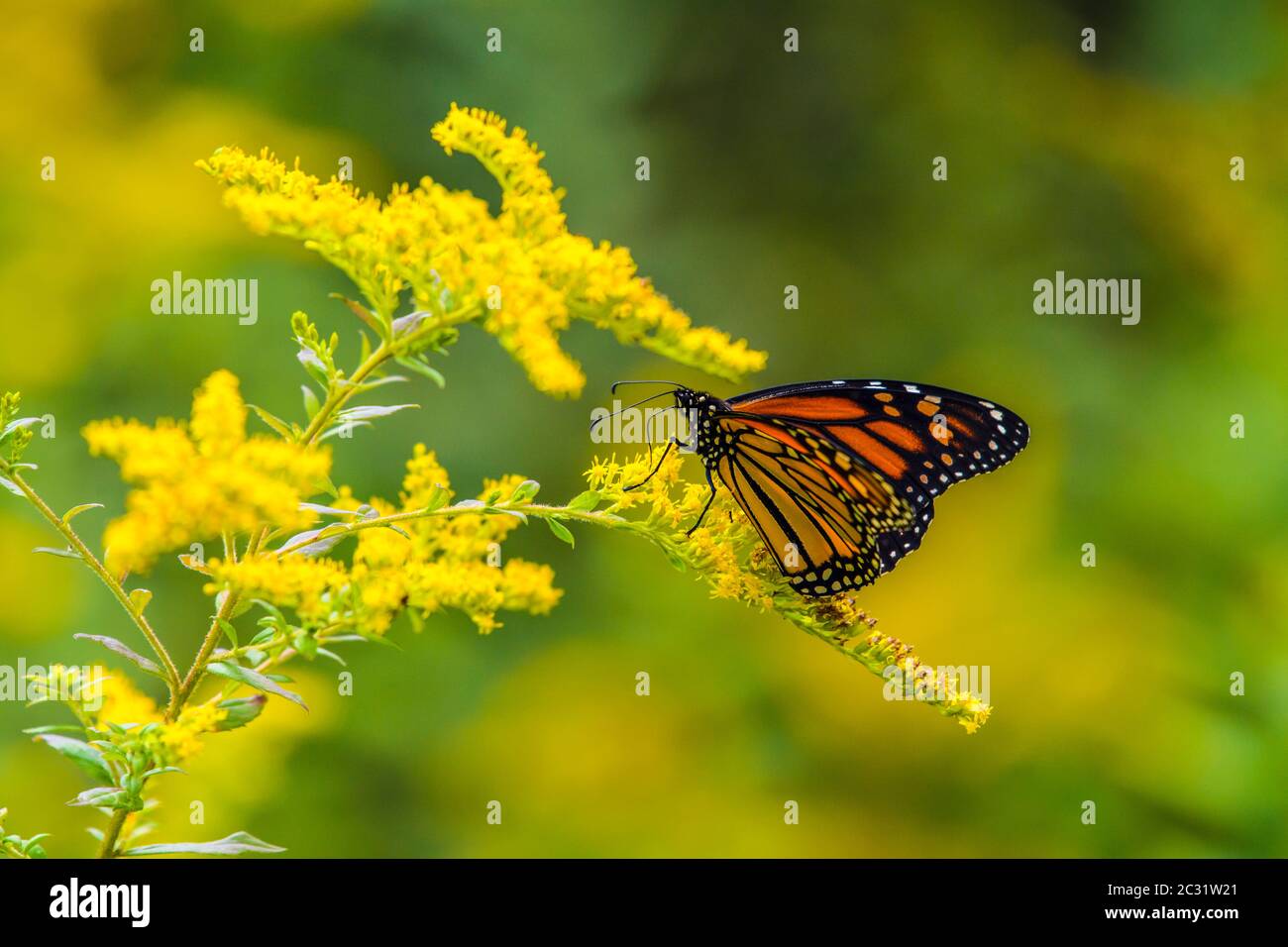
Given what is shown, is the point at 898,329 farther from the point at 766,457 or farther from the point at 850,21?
the point at 766,457

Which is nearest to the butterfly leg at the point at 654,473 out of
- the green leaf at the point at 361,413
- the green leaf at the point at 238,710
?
the green leaf at the point at 361,413

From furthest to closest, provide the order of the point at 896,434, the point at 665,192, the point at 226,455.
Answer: the point at 665,192, the point at 896,434, the point at 226,455

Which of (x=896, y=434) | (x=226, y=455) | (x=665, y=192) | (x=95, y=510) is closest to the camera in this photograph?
(x=226, y=455)

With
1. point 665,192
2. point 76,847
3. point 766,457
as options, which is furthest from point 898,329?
point 76,847

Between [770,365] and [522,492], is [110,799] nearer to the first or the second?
[522,492]

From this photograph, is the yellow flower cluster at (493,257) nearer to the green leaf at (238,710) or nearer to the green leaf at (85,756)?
the green leaf at (238,710)

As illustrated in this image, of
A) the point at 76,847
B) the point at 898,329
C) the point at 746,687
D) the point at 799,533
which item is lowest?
the point at 76,847

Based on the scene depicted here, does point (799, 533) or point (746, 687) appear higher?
point (799, 533)

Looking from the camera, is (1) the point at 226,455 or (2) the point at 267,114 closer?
(1) the point at 226,455
